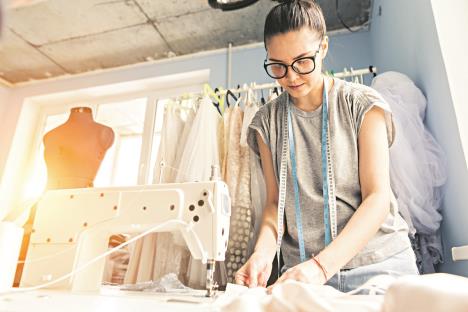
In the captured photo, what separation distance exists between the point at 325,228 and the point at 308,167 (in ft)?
0.62

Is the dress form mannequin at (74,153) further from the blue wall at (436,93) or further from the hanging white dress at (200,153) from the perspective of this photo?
the blue wall at (436,93)

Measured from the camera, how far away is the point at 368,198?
0.86 meters

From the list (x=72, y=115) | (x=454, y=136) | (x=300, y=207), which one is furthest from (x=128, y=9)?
(x=454, y=136)

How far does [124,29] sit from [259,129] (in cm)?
153

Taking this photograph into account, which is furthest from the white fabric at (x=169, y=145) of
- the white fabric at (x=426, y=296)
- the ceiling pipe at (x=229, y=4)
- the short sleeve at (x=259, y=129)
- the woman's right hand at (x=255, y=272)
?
the white fabric at (x=426, y=296)

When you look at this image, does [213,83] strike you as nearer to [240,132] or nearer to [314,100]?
[240,132]

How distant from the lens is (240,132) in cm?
149

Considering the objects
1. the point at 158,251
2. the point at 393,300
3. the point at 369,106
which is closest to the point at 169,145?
the point at 158,251

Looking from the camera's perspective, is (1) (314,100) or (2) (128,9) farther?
(2) (128,9)

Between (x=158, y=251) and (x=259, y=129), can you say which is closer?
(x=259, y=129)

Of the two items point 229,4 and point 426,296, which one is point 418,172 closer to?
point 426,296

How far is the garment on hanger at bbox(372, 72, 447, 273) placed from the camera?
0.96m

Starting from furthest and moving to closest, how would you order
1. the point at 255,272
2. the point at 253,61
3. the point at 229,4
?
the point at 253,61
the point at 229,4
the point at 255,272

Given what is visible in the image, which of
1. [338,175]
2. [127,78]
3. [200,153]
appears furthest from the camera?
[127,78]
